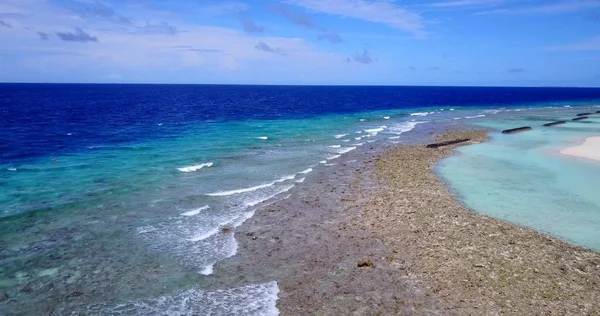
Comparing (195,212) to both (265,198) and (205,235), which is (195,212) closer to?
(205,235)

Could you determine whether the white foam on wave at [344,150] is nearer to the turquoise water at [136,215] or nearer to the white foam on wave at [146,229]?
the turquoise water at [136,215]

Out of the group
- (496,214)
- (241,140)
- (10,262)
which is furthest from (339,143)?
(10,262)

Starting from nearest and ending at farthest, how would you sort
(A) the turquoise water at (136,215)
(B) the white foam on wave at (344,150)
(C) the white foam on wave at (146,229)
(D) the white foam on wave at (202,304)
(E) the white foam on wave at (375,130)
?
(D) the white foam on wave at (202,304), (A) the turquoise water at (136,215), (C) the white foam on wave at (146,229), (B) the white foam on wave at (344,150), (E) the white foam on wave at (375,130)

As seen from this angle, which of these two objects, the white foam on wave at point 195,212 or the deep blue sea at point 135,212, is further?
the white foam on wave at point 195,212

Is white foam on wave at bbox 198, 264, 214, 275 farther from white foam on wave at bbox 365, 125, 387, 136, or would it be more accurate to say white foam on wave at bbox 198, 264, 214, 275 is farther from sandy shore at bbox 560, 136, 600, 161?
white foam on wave at bbox 365, 125, 387, 136

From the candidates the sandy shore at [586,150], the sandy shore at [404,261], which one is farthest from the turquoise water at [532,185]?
the sandy shore at [404,261]
